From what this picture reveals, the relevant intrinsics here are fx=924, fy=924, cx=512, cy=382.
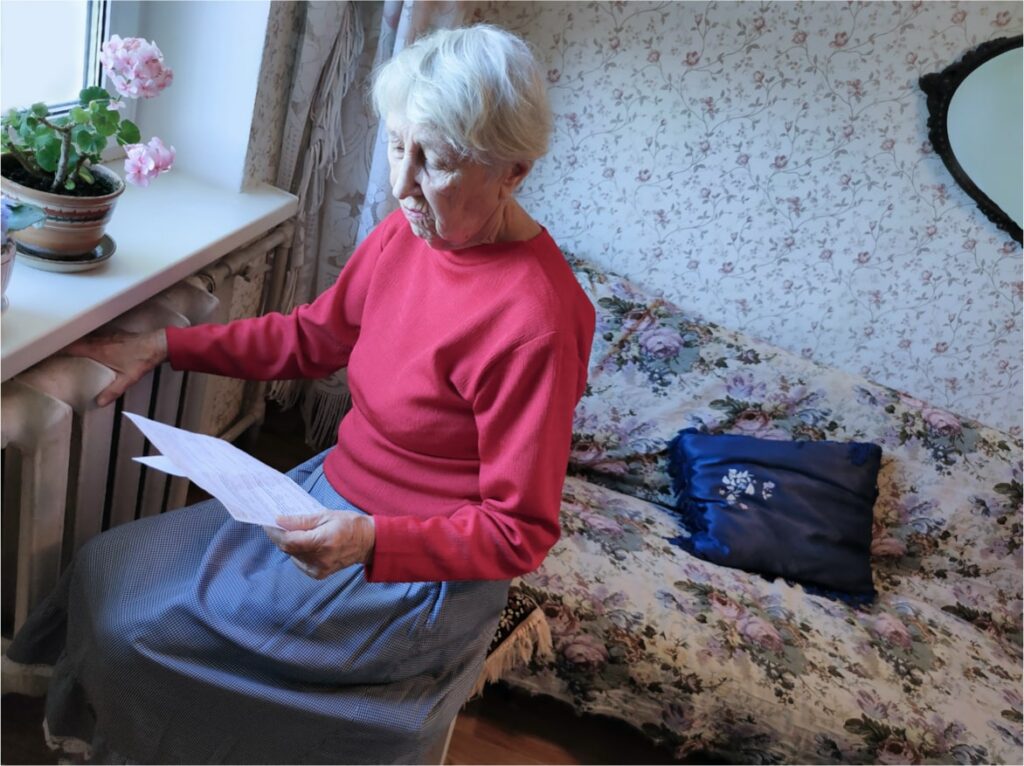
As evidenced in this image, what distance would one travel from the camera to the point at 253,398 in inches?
88.4

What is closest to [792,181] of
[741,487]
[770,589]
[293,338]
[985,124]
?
[985,124]

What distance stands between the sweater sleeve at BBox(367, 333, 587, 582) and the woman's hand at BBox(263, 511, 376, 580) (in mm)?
18

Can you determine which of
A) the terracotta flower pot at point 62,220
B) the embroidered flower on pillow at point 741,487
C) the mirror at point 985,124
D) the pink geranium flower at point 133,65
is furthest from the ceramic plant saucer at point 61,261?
the mirror at point 985,124

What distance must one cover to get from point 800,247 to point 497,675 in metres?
1.34

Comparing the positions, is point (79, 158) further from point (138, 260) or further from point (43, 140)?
point (138, 260)

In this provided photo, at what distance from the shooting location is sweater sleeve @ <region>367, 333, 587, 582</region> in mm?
1086

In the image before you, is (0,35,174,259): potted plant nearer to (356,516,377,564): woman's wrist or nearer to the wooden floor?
(356,516,377,564): woman's wrist

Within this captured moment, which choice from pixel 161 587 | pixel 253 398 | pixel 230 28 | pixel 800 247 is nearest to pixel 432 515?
pixel 161 587

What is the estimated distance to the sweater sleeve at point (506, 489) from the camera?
1.09 meters

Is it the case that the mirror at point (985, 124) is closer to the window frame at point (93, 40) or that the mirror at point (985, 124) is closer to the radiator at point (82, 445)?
the radiator at point (82, 445)

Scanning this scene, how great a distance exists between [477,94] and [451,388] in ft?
1.17

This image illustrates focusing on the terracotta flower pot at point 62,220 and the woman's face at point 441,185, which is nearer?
the woman's face at point 441,185

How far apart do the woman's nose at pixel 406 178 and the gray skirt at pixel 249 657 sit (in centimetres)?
48

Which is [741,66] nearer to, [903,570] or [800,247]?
[800,247]
